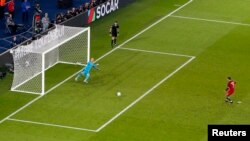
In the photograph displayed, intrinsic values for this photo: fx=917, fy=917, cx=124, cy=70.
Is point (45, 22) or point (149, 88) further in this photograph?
point (45, 22)

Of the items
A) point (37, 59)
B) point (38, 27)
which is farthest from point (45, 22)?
point (37, 59)

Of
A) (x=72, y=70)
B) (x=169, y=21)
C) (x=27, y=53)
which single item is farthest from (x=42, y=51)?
(x=169, y=21)

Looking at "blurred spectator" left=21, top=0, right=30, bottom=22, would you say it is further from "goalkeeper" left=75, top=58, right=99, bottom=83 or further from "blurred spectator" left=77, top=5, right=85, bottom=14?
"goalkeeper" left=75, top=58, right=99, bottom=83

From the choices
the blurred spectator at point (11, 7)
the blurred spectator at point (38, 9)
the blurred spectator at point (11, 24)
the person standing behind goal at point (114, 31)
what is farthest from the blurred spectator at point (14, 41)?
the person standing behind goal at point (114, 31)

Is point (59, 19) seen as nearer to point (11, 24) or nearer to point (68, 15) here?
point (68, 15)

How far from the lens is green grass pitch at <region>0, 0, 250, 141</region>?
141 ft

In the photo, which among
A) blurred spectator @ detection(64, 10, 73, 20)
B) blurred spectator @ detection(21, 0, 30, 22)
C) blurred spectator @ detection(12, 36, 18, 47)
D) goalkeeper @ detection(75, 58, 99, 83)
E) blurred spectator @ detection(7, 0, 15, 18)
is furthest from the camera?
blurred spectator @ detection(64, 10, 73, 20)

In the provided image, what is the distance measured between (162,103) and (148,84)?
10.0 ft

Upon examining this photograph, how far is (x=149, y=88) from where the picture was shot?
160 feet

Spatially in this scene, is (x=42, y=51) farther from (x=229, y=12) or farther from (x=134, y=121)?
(x=229, y=12)

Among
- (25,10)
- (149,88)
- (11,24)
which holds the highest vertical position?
(25,10)

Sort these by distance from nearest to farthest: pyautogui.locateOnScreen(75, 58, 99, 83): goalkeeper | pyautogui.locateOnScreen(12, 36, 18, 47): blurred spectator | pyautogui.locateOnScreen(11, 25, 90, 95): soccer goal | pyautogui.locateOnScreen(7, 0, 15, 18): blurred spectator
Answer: pyautogui.locateOnScreen(11, 25, 90, 95): soccer goal, pyautogui.locateOnScreen(75, 58, 99, 83): goalkeeper, pyautogui.locateOnScreen(12, 36, 18, 47): blurred spectator, pyautogui.locateOnScreen(7, 0, 15, 18): blurred spectator

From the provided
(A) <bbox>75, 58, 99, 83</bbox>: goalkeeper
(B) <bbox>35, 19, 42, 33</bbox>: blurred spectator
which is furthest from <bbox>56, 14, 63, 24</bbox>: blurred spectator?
(A) <bbox>75, 58, 99, 83</bbox>: goalkeeper

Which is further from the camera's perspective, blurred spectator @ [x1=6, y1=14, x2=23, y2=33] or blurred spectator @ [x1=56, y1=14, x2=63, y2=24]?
blurred spectator @ [x1=56, y1=14, x2=63, y2=24]
